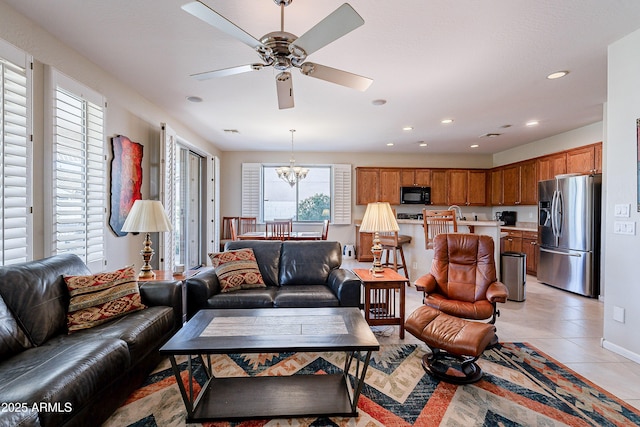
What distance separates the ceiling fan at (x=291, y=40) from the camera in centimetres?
150

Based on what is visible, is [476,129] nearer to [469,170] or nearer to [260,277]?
[469,170]

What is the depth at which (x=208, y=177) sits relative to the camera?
6027 mm

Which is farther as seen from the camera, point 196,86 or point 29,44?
point 196,86

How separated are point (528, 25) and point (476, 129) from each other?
3.03 m

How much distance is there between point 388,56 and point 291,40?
125cm

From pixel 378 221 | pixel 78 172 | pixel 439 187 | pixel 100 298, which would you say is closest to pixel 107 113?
pixel 78 172

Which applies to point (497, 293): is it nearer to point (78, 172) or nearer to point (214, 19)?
point (214, 19)

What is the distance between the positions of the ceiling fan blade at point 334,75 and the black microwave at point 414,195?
5197 millimetres

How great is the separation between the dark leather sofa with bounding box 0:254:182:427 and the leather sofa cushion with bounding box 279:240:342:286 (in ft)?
4.11

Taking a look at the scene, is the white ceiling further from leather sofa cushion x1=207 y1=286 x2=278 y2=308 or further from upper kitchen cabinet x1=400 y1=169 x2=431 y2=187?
upper kitchen cabinet x1=400 y1=169 x2=431 y2=187

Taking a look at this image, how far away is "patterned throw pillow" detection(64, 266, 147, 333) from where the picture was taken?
77.1 inches

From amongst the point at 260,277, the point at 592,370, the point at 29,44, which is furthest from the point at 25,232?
the point at 592,370

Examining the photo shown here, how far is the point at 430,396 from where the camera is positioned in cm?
193

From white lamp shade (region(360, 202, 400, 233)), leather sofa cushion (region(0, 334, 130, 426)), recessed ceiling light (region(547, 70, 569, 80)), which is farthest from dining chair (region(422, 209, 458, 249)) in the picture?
leather sofa cushion (region(0, 334, 130, 426))
